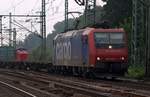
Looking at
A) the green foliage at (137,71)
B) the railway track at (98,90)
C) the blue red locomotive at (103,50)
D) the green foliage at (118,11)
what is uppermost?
the green foliage at (118,11)

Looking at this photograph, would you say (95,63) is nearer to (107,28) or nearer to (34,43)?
(107,28)

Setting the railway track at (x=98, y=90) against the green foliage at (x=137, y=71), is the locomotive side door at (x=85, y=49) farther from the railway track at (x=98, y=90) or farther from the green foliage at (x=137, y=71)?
the railway track at (x=98, y=90)

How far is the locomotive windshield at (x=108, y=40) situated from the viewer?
29.3 m

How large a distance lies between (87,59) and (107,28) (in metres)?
2.55

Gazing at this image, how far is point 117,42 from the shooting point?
29391 millimetres

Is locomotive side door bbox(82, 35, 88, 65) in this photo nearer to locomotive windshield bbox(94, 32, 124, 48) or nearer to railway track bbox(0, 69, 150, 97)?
locomotive windshield bbox(94, 32, 124, 48)

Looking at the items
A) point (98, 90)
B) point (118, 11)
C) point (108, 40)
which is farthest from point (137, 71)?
point (118, 11)

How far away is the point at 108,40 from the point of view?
96.9ft

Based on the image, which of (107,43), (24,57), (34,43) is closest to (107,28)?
(107,43)

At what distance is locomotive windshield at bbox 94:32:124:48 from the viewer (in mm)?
29328

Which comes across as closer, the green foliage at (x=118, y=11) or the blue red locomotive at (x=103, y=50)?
the blue red locomotive at (x=103, y=50)

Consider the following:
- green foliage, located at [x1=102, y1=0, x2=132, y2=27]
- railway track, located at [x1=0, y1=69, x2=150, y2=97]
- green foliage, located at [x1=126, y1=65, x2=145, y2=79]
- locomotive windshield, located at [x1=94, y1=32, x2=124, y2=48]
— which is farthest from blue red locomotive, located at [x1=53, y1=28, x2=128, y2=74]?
green foliage, located at [x1=102, y1=0, x2=132, y2=27]

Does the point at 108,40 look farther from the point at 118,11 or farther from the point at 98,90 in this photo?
the point at 118,11

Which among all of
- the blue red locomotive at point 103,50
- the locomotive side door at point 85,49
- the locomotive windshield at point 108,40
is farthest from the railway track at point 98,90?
the locomotive side door at point 85,49
